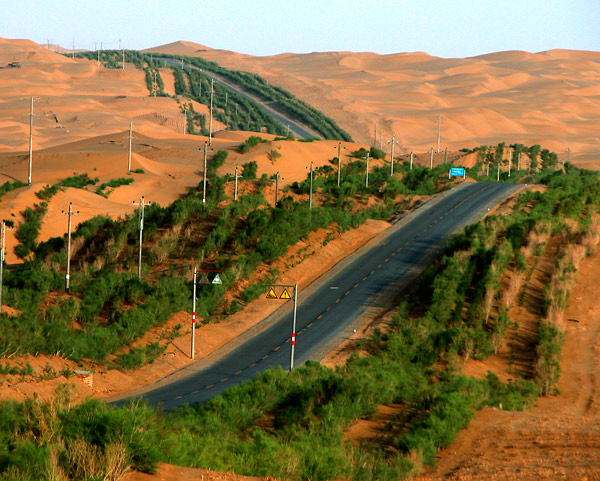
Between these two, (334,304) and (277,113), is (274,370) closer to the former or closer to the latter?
(334,304)

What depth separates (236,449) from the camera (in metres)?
15.7

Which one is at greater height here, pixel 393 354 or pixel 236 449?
pixel 236 449

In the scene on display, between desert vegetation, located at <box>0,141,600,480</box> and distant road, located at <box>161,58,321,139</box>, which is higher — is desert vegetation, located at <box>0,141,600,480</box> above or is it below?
below

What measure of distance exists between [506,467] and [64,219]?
49185 millimetres

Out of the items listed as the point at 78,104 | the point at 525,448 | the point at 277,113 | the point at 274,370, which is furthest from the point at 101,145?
the point at 525,448

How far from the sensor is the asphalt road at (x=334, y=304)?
29.8m

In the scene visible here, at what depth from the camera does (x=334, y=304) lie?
40.6 metres

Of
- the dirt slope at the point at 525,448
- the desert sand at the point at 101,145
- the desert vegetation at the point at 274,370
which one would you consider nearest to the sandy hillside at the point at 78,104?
the desert sand at the point at 101,145

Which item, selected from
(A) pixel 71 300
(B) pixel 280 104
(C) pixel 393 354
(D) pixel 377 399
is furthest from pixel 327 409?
(B) pixel 280 104

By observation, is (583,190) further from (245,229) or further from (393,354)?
(393,354)

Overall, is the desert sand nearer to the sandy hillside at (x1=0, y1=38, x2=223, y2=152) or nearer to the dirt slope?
the sandy hillside at (x1=0, y1=38, x2=223, y2=152)

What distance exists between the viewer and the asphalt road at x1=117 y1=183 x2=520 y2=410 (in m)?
29.8

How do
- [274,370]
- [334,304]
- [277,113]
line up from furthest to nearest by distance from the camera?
[277,113]
[334,304]
[274,370]

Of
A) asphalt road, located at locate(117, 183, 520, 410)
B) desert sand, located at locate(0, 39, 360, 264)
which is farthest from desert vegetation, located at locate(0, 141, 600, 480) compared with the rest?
desert sand, located at locate(0, 39, 360, 264)
